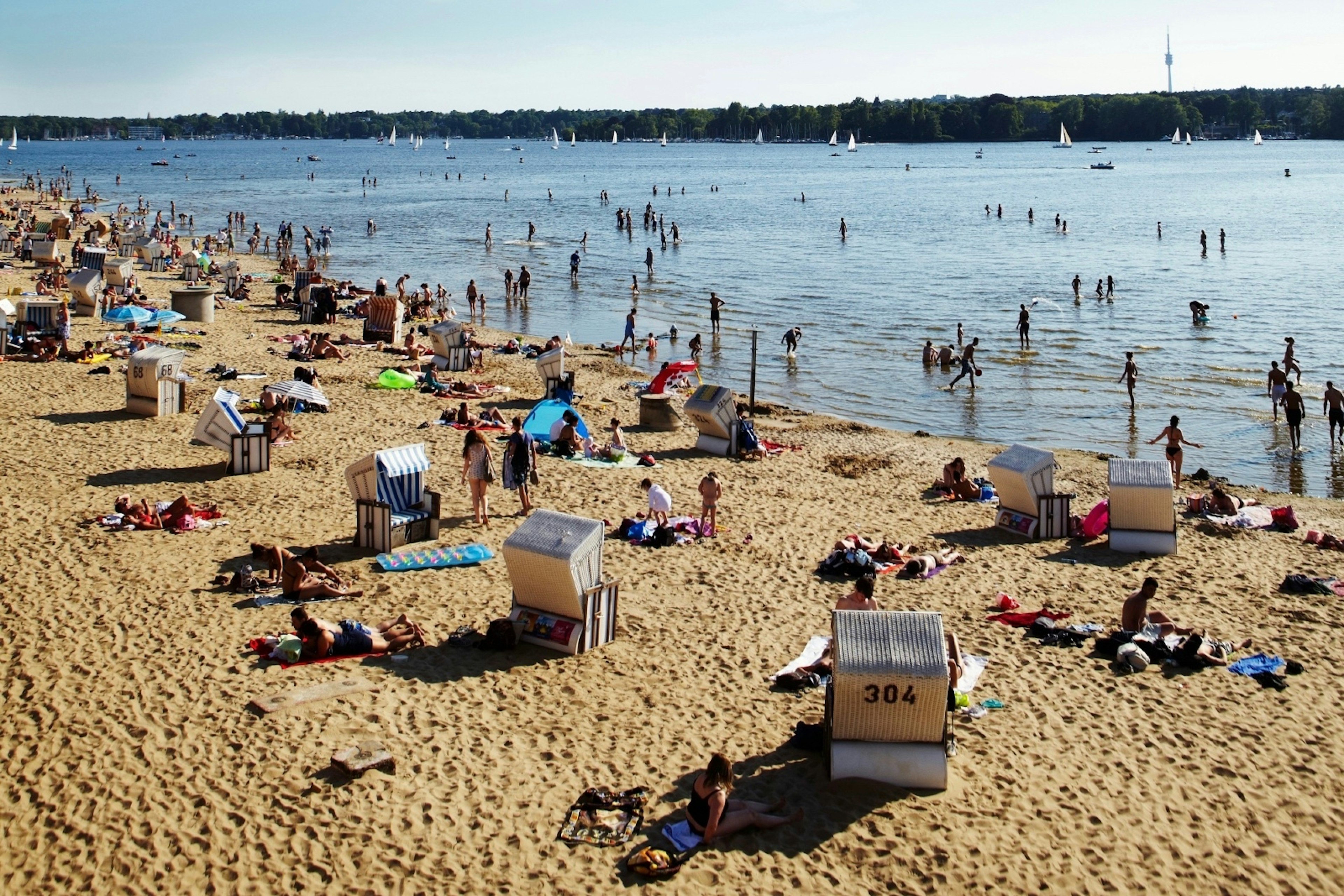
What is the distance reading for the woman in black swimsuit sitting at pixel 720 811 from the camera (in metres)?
7.85

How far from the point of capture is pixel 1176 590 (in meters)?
13.3

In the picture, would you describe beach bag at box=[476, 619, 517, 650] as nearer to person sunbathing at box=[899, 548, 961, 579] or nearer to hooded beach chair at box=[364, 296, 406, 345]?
person sunbathing at box=[899, 548, 961, 579]

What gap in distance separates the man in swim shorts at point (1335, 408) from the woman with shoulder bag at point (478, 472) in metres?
16.1

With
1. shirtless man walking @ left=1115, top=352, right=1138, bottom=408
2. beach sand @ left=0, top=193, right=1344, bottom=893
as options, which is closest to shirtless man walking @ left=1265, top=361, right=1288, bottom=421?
shirtless man walking @ left=1115, top=352, right=1138, bottom=408

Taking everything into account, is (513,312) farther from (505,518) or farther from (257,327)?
(505,518)

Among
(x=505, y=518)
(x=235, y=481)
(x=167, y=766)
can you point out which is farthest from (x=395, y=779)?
(x=235, y=481)

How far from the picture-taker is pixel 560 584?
1066 cm

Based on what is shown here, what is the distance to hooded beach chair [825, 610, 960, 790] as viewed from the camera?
8344mm

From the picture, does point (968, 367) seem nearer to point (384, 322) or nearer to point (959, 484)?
point (959, 484)

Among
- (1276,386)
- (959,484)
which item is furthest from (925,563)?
(1276,386)

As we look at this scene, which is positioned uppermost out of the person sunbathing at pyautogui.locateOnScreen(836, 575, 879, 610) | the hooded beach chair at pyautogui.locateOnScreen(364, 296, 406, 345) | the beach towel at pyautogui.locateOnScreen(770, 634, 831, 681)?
the hooded beach chair at pyautogui.locateOnScreen(364, 296, 406, 345)

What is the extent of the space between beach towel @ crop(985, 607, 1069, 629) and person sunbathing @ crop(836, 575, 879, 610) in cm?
182

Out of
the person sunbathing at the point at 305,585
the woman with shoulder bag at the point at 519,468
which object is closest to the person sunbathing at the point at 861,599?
the person sunbathing at the point at 305,585

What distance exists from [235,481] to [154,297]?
21.5 meters
